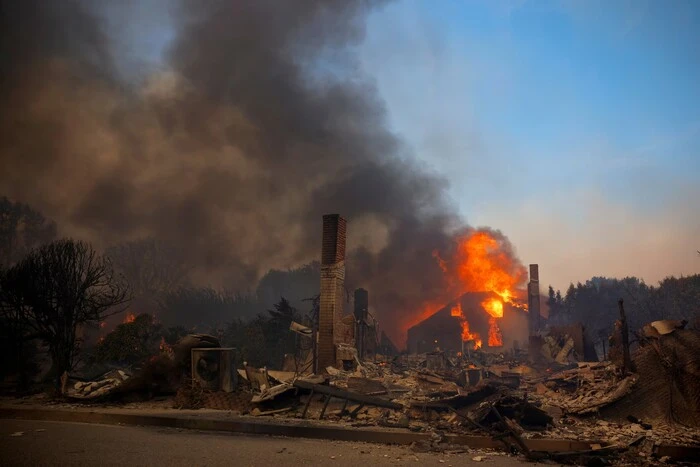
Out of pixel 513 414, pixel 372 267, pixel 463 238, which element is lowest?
pixel 513 414

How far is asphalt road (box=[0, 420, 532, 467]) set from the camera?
6078 millimetres

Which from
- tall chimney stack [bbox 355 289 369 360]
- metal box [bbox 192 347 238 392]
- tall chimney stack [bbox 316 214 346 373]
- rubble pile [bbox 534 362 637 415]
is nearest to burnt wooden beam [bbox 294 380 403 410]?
metal box [bbox 192 347 238 392]

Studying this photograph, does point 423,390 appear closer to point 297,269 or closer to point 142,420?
point 142,420

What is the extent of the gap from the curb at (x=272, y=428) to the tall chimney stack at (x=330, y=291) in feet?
20.0

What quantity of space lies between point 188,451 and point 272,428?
8.12 ft

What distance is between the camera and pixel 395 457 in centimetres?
680

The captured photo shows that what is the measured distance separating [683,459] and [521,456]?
8.26 ft

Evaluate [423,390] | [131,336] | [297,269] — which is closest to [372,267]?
[297,269]

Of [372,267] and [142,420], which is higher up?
[372,267]

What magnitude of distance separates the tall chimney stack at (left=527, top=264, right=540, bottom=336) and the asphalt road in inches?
1213

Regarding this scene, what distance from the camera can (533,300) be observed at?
35.6 metres

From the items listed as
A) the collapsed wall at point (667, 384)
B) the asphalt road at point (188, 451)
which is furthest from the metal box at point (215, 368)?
the collapsed wall at point (667, 384)

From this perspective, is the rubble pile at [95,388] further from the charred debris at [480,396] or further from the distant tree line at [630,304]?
the distant tree line at [630,304]

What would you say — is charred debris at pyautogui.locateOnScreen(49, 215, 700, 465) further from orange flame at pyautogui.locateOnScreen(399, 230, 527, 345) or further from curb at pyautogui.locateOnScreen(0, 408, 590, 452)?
orange flame at pyautogui.locateOnScreen(399, 230, 527, 345)
